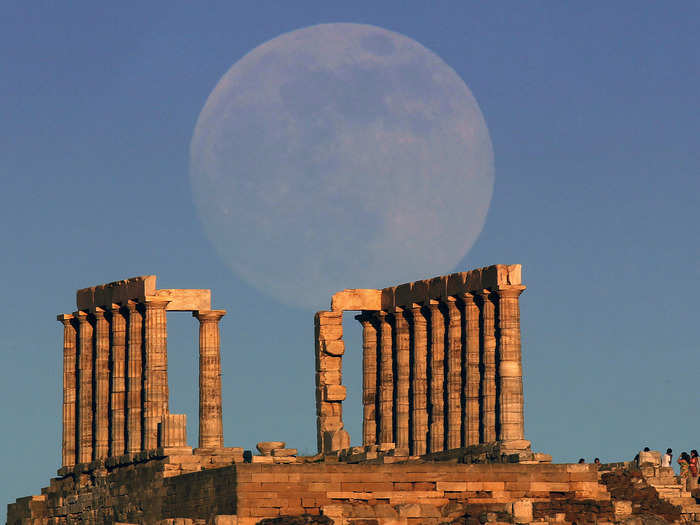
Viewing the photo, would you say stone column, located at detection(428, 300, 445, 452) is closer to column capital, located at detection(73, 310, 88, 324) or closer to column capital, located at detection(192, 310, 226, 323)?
column capital, located at detection(192, 310, 226, 323)

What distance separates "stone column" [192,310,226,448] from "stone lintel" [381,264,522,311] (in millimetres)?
8129

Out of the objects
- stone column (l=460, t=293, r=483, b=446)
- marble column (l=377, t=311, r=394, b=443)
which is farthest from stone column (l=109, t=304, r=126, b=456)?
stone column (l=460, t=293, r=483, b=446)

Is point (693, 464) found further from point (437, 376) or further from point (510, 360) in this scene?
point (437, 376)

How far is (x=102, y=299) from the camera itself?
110 meters

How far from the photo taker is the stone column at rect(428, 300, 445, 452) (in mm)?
108875

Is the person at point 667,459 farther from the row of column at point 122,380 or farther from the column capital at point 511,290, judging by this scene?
the row of column at point 122,380

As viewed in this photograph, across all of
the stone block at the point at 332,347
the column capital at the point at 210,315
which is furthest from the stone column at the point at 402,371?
the column capital at the point at 210,315

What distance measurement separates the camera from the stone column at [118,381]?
356ft

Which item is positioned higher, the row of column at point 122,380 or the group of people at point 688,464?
the row of column at point 122,380

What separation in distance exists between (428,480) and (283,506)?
5.38 metres

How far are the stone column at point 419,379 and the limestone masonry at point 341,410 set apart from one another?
62 millimetres

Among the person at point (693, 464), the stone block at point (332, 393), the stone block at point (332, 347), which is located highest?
the stone block at point (332, 347)

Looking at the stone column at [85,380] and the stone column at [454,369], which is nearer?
the stone column at [454,369]

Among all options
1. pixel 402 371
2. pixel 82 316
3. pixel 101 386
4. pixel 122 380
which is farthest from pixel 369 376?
pixel 82 316
